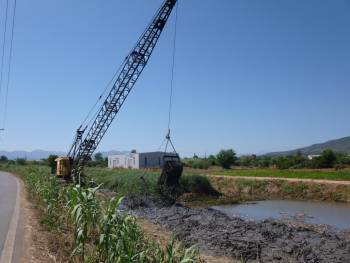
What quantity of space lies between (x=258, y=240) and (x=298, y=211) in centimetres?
1421

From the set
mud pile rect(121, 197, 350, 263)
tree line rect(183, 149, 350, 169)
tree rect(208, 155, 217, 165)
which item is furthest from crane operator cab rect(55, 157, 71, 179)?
tree rect(208, 155, 217, 165)

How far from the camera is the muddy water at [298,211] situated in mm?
23578

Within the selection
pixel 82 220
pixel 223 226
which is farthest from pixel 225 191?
pixel 82 220

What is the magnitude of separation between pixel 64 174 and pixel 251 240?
2534cm

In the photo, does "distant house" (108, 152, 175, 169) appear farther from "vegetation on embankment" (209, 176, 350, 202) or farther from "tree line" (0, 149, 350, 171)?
"vegetation on embankment" (209, 176, 350, 202)

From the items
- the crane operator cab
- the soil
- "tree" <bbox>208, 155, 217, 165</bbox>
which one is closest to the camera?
the soil

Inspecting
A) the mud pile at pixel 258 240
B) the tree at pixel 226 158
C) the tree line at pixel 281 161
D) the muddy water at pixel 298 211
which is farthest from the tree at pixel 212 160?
the mud pile at pixel 258 240

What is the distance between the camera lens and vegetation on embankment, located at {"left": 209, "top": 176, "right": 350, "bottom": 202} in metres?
34.7

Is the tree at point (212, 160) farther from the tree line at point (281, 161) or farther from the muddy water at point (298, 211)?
the muddy water at point (298, 211)

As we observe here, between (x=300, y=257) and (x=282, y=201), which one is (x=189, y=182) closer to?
(x=282, y=201)

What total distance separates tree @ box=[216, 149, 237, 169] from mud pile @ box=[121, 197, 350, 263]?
2574 inches

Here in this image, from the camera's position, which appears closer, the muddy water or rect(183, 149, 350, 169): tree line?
the muddy water

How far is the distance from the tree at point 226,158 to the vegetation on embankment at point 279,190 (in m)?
40.8

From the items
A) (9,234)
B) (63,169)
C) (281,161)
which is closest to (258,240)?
(9,234)
